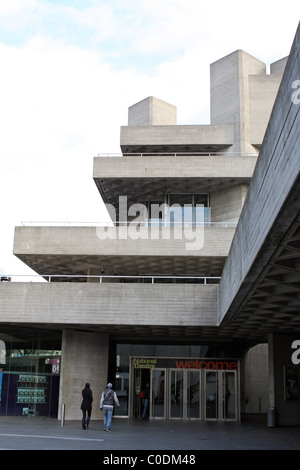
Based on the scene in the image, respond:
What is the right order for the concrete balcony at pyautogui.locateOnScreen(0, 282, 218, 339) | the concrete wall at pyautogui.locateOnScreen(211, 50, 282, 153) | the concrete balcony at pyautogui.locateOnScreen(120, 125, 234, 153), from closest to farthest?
the concrete balcony at pyautogui.locateOnScreen(0, 282, 218, 339) < the concrete wall at pyautogui.locateOnScreen(211, 50, 282, 153) < the concrete balcony at pyautogui.locateOnScreen(120, 125, 234, 153)

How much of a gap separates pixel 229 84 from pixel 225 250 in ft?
36.6

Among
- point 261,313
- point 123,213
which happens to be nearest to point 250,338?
point 261,313

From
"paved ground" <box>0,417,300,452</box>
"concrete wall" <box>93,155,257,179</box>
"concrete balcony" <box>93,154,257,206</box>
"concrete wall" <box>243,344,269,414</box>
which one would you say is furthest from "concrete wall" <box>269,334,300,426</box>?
"concrete wall" <box>93,155,257,179</box>

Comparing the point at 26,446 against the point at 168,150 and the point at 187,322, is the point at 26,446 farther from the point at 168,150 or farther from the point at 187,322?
the point at 168,150

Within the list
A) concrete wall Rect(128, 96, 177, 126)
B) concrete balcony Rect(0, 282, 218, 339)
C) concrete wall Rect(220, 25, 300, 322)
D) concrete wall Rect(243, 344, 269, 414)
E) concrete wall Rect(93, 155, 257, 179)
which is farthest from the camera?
concrete wall Rect(128, 96, 177, 126)

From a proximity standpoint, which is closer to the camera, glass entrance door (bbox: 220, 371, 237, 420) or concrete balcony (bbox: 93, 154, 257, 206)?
glass entrance door (bbox: 220, 371, 237, 420)

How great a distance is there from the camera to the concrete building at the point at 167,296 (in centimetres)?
2102

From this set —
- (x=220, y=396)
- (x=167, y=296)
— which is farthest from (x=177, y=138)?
(x=220, y=396)

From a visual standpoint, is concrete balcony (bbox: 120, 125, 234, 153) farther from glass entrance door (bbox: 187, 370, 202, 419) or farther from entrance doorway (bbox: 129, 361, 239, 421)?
glass entrance door (bbox: 187, 370, 202, 419)

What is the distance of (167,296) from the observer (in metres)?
21.2

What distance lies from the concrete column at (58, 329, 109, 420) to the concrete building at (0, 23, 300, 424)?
0.05 m

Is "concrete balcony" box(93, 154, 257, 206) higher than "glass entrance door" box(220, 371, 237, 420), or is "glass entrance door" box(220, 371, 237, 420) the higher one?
"concrete balcony" box(93, 154, 257, 206)

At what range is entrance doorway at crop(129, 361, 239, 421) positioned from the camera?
24422 mm

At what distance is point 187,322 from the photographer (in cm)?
2073
